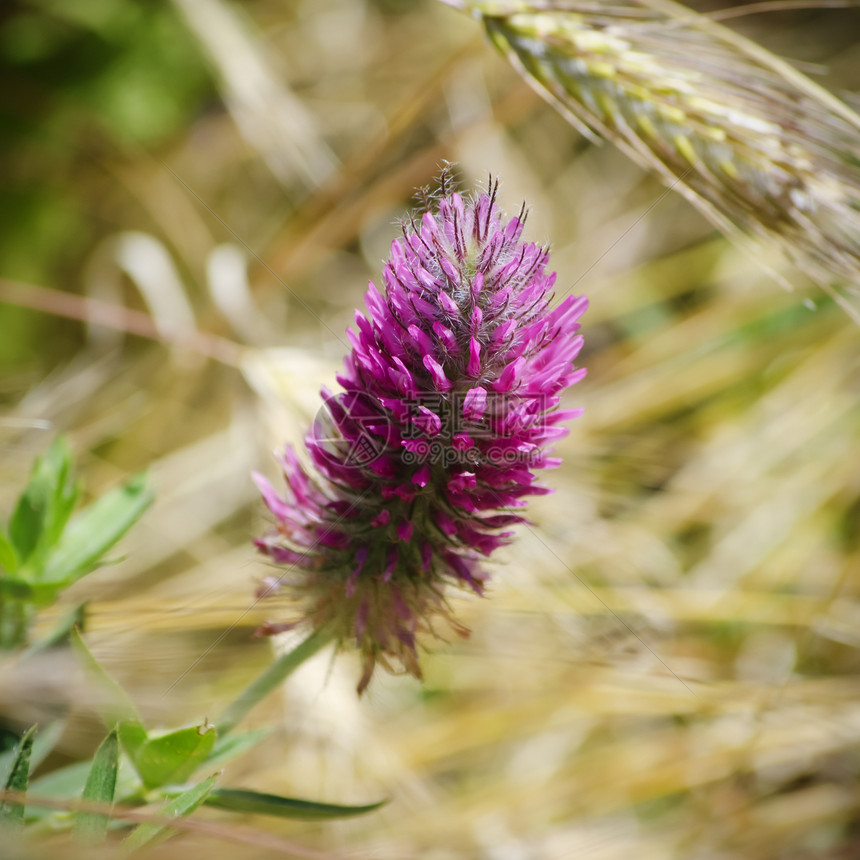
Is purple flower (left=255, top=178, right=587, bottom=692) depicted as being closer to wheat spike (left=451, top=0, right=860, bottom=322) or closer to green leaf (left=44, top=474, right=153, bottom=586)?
green leaf (left=44, top=474, right=153, bottom=586)

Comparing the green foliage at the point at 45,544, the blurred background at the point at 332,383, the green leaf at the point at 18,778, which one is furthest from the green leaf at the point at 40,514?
the green leaf at the point at 18,778

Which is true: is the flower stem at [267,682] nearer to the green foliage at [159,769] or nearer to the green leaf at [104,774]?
the green foliage at [159,769]

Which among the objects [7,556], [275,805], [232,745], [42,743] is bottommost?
[275,805]

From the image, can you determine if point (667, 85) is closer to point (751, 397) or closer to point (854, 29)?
point (751, 397)

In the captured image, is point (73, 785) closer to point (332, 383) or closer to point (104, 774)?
point (104, 774)

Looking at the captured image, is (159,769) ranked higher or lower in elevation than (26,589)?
lower

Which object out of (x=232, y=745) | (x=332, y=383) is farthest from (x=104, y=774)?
(x=332, y=383)

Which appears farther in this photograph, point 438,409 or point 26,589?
point 26,589
